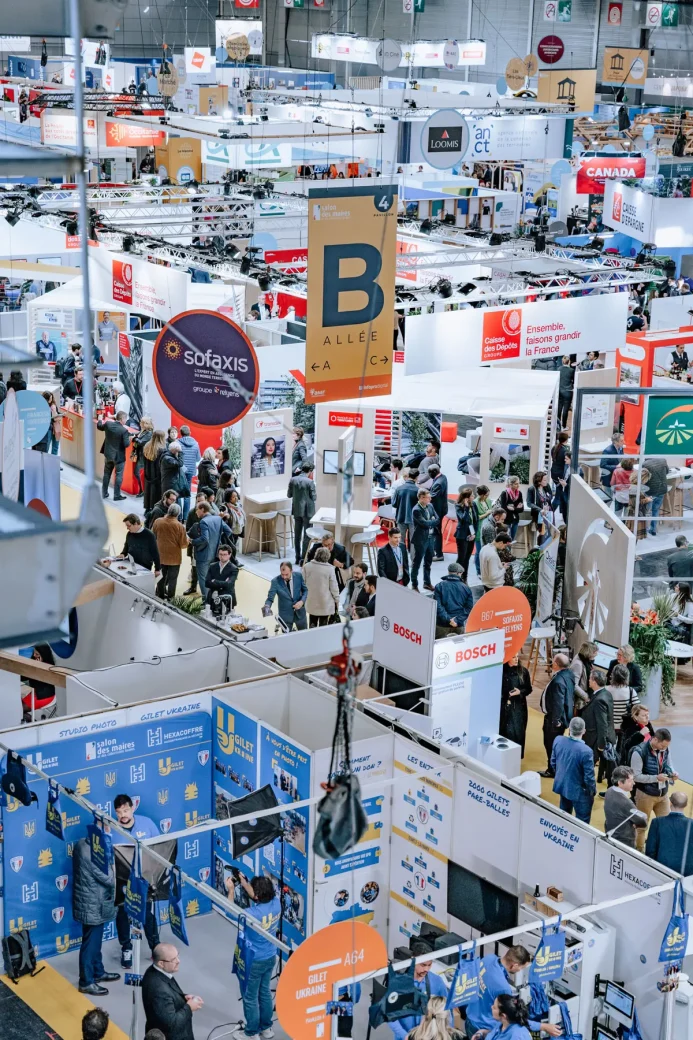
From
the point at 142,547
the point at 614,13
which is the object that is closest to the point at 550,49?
the point at 614,13

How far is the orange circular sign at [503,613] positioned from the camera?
8891mm

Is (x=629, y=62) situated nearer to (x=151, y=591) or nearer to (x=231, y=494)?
(x=231, y=494)

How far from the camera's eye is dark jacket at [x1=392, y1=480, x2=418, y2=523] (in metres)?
12.3

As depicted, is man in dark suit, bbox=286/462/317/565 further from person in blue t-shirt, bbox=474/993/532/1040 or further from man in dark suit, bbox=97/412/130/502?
person in blue t-shirt, bbox=474/993/532/1040

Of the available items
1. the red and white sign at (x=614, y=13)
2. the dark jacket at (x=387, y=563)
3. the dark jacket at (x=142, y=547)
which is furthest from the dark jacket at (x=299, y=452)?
the red and white sign at (x=614, y=13)

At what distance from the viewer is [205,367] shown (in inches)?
391

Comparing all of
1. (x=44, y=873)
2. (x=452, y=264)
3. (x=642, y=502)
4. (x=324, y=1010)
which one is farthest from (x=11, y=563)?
(x=452, y=264)

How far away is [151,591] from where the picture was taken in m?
9.48

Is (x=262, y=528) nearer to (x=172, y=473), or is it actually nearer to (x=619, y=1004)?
(x=172, y=473)

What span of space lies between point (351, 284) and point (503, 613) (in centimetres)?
265

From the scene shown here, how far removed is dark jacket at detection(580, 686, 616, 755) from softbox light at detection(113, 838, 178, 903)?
9.95 feet

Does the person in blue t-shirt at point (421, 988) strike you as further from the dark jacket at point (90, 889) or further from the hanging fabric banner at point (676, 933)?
the dark jacket at point (90, 889)

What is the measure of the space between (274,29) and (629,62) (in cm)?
1616

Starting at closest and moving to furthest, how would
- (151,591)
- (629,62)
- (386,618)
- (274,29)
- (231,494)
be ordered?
(386,618) → (151,591) → (231,494) → (629,62) → (274,29)
